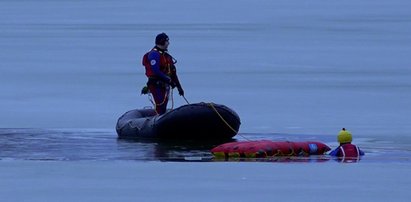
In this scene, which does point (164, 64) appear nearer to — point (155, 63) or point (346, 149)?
point (155, 63)

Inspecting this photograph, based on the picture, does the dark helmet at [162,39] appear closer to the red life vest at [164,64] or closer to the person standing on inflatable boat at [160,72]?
the person standing on inflatable boat at [160,72]

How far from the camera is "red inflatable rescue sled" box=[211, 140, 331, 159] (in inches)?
543

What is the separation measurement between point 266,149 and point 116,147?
1.94 metres

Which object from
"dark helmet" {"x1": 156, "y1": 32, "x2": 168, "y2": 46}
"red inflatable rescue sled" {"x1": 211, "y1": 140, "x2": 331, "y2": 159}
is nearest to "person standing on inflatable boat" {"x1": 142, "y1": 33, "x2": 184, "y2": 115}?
"dark helmet" {"x1": 156, "y1": 32, "x2": 168, "y2": 46}

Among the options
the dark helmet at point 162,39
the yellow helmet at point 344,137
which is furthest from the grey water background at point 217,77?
the dark helmet at point 162,39

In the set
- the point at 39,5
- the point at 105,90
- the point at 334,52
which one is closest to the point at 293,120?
the point at 105,90

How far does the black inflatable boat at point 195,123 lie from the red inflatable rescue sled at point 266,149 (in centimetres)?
163

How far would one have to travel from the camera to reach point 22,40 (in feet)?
113

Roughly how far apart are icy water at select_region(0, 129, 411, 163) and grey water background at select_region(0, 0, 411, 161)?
13 millimetres

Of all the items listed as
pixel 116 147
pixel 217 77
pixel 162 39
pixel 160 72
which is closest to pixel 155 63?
pixel 160 72

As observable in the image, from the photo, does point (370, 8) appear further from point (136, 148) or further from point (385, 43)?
point (136, 148)

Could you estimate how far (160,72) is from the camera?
1595 cm

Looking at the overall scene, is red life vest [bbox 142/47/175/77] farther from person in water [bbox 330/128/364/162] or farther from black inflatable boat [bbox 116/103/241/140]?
person in water [bbox 330/128/364/162]

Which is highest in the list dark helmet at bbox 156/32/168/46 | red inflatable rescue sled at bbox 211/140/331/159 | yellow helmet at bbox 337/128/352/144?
dark helmet at bbox 156/32/168/46
